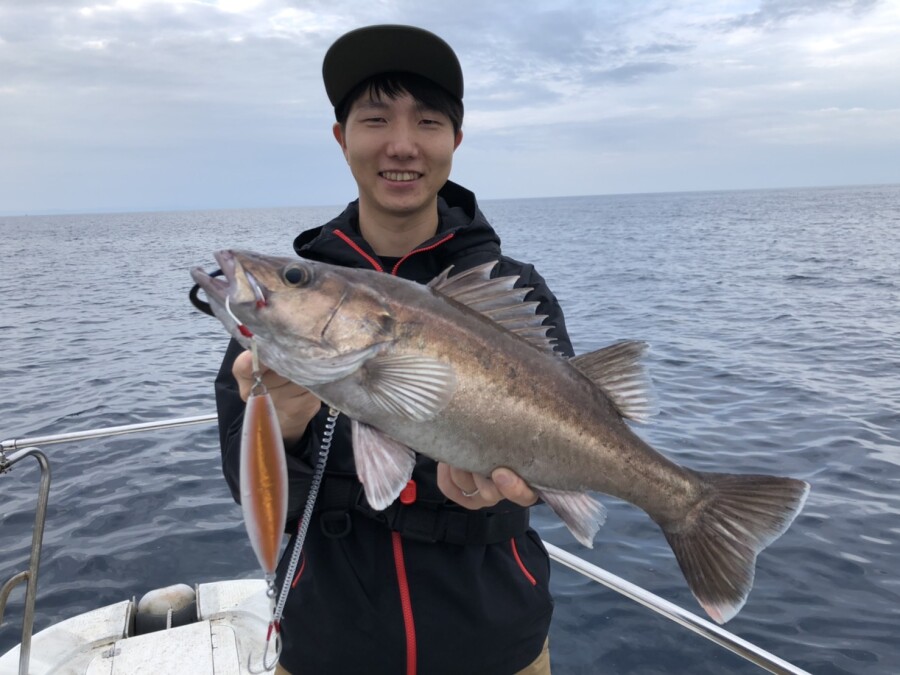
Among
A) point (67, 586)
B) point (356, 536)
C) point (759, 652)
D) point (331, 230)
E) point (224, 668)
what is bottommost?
point (67, 586)

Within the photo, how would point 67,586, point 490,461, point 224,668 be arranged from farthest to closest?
point 67,586, point 224,668, point 490,461

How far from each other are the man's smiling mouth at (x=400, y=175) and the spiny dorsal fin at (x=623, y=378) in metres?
1.27

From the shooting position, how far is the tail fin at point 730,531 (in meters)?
3.05

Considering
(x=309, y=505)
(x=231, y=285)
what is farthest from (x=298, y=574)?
(x=231, y=285)

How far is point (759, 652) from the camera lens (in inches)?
147

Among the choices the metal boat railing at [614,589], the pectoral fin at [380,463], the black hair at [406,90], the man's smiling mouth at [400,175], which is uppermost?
the black hair at [406,90]

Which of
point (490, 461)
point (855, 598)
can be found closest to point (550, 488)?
point (490, 461)

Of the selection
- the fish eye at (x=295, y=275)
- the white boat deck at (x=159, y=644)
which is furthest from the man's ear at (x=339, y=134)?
the white boat deck at (x=159, y=644)

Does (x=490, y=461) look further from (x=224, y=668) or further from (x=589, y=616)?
(x=589, y=616)

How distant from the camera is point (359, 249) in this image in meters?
3.55

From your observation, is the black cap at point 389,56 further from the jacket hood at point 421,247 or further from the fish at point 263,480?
the fish at point 263,480

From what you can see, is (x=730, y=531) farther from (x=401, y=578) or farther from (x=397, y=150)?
(x=397, y=150)

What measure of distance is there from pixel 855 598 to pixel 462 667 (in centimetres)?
644

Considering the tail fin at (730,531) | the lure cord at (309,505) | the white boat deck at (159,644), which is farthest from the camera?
the white boat deck at (159,644)
